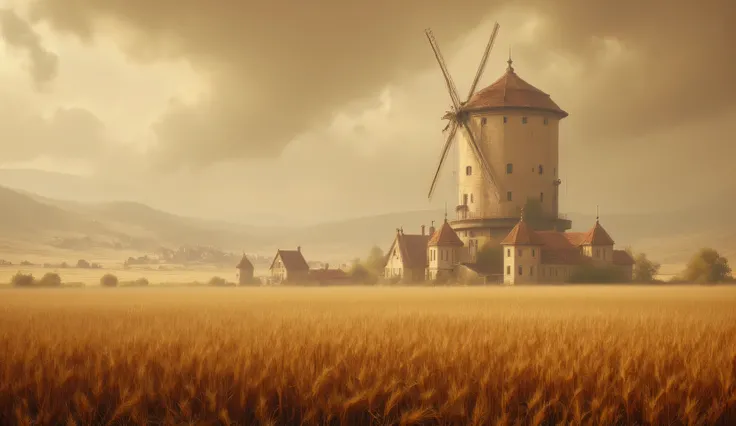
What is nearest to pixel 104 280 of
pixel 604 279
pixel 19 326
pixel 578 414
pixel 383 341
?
pixel 604 279

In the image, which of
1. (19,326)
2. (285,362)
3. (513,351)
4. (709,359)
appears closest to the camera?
(285,362)

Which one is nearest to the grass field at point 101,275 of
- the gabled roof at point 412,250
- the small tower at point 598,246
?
the gabled roof at point 412,250

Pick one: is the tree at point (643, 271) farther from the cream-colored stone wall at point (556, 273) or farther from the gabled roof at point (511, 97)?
the gabled roof at point (511, 97)

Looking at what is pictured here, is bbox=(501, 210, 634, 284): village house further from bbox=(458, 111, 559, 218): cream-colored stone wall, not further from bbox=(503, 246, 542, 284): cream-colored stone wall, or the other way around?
bbox=(458, 111, 559, 218): cream-colored stone wall

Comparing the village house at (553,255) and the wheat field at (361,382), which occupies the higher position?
the village house at (553,255)

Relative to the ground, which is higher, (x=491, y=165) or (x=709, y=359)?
(x=491, y=165)

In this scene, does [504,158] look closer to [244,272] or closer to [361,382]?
[244,272]

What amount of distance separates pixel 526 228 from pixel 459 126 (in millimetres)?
14377

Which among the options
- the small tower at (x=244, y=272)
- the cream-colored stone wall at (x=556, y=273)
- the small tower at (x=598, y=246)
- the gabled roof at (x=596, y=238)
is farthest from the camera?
the small tower at (x=244, y=272)

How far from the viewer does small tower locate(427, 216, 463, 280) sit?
265 ft

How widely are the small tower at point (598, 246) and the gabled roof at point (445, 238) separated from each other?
12.0m

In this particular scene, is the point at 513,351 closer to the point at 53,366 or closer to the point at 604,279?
the point at 53,366

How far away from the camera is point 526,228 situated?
251ft

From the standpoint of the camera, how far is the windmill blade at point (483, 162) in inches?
3214
